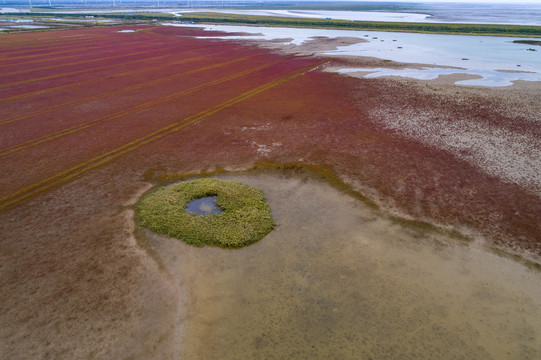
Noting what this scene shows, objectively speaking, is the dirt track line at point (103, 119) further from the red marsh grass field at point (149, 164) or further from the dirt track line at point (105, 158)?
the dirt track line at point (105, 158)

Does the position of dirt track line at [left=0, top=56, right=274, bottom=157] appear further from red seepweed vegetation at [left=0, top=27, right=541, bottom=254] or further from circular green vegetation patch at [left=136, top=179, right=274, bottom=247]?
circular green vegetation patch at [left=136, top=179, right=274, bottom=247]

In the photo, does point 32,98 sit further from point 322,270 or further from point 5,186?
point 322,270

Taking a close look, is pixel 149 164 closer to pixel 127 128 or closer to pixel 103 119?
pixel 127 128

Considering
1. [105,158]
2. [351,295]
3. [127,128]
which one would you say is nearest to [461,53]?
[127,128]

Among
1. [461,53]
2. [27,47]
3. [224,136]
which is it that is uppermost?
[461,53]

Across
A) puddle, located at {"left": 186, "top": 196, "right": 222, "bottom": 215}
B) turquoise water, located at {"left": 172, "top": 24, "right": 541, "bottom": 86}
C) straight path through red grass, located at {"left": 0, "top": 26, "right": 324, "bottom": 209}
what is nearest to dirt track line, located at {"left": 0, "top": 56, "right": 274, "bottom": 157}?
straight path through red grass, located at {"left": 0, "top": 26, "right": 324, "bottom": 209}

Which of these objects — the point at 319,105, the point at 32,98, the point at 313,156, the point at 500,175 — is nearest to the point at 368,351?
the point at 313,156
